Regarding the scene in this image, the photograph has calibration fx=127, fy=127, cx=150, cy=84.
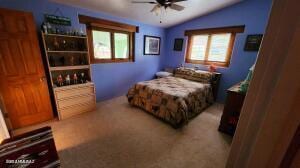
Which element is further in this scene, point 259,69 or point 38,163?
point 38,163

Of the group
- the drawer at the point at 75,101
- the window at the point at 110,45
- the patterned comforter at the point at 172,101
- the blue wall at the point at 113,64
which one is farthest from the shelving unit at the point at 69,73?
the patterned comforter at the point at 172,101

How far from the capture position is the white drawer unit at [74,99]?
2.46m

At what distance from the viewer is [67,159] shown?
1717 mm

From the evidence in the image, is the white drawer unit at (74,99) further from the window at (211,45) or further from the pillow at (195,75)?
the window at (211,45)

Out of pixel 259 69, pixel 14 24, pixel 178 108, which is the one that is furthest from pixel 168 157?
pixel 14 24

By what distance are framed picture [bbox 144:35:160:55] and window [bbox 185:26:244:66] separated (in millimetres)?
1059

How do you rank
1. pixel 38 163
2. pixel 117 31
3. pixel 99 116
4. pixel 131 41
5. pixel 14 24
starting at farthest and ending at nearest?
pixel 131 41 → pixel 117 31 → pixel 99 116 → pixel 14 24 → pixel 38 163

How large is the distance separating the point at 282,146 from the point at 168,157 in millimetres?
1748

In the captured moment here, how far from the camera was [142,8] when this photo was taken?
295cm

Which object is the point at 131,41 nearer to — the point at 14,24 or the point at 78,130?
the point at 14,24

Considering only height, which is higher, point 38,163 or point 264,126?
point 264,126

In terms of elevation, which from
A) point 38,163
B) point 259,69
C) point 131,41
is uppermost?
point 131,41

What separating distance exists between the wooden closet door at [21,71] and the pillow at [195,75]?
3.43 m

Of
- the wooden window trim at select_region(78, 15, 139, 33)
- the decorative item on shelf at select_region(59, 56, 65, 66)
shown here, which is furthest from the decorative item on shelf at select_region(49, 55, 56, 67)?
the wooden window trim at select_region(78, 15, 139, 33)
